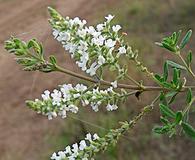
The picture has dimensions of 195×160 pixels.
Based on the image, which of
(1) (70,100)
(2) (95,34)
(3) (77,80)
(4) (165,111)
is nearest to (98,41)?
(2) (95,34)

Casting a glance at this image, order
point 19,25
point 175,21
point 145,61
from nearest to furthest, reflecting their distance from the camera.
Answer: point 145,61 → point 175,21 → point 19,25

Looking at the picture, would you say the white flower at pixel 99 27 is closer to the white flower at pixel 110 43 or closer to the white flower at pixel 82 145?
the white flower at pixel 110 43

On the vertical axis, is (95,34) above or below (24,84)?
above

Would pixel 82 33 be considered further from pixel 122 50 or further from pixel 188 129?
pixel 188 129

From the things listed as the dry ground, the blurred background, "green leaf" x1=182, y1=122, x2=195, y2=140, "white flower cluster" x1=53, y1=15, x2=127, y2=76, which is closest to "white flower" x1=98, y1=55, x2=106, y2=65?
"white flower cluster" x1=53, y1=15, x2=127, y2=76

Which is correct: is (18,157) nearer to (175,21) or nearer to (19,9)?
(175,21)

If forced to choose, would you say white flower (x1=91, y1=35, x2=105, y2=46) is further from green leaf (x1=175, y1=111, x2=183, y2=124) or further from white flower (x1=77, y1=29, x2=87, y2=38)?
green leaf (x1=175, y1=111, x2=183, y2=124)

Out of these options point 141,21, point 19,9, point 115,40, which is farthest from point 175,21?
point 115,40
